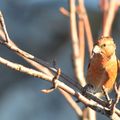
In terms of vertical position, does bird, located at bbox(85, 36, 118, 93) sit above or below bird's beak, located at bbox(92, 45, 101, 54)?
below

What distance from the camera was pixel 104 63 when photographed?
2533 millimetres

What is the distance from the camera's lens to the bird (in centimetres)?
249

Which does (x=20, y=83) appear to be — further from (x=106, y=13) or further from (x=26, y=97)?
(x=106, y=13)

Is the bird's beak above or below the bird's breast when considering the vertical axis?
above

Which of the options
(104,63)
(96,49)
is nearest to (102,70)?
(104,63)

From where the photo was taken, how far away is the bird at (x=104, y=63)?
249 centimetres

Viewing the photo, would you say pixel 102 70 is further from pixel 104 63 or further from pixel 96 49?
pixel 96 49

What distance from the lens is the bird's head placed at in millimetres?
2453

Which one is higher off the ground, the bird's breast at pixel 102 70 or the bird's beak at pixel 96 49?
the bird's beak at pixel 96 49

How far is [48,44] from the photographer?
11.8 meters

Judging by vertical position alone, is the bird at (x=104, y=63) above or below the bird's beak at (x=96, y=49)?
below

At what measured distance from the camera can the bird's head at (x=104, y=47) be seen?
8.05 feet

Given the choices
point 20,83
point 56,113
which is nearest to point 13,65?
point 56,113

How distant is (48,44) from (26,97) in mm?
1208
